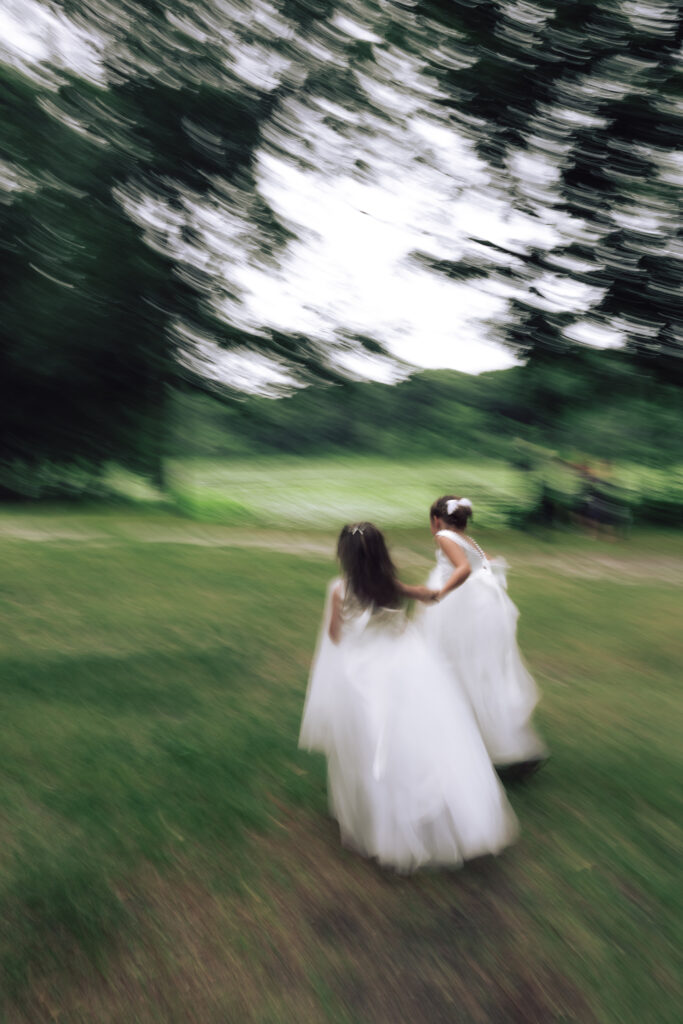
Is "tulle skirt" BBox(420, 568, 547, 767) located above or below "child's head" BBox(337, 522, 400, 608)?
below

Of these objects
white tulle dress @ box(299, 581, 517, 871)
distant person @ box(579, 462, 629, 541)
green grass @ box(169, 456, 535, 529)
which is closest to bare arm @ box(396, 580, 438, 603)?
white tulle dress @ box(299, 581, 517, 871)

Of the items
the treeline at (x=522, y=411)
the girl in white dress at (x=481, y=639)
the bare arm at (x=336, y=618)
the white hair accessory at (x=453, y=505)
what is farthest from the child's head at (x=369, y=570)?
the treeline at (x=522, y=411)

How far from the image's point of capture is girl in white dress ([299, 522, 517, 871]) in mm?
4559

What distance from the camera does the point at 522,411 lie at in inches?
1026

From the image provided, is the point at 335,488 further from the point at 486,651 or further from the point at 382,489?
the point at 486,651

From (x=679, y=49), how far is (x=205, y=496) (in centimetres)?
1651

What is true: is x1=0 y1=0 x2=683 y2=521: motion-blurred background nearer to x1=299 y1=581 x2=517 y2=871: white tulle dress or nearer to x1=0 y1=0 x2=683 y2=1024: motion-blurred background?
x1=0 y1=0 x2=683 y2=1024: motion-blurred background

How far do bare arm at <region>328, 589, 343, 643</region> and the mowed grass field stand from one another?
1.13 meters

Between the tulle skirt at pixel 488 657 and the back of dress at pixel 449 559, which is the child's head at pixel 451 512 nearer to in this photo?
the back of dress at pixel 449 559

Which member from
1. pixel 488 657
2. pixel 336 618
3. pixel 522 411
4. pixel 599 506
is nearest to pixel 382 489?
pixel 522 411

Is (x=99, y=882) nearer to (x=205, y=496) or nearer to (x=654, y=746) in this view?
(x=654, y=746)

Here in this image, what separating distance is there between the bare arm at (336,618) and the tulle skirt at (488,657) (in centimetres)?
113

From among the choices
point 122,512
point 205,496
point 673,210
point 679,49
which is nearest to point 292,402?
point 205,496

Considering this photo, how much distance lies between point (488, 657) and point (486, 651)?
0.04 m
